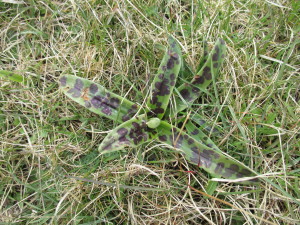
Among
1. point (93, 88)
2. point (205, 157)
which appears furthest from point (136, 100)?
point (205, 157)

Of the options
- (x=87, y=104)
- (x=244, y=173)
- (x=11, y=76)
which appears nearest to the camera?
(x=244, y=173)

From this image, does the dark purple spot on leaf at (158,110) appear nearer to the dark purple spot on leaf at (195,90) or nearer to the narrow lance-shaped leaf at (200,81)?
A: the narrow lance-shaped leaf at (200,81)

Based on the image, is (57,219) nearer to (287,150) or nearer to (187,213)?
(187,213)

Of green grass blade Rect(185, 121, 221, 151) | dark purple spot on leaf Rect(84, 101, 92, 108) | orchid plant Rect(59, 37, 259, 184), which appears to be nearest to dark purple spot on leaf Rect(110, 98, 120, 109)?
orchid plant Rect(59, 37, 259, 184)

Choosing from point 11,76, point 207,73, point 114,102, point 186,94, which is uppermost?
point 207,73

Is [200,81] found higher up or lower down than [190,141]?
higher up

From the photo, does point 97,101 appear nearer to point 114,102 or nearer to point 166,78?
point 114,102

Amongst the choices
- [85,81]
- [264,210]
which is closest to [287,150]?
[264,210]
